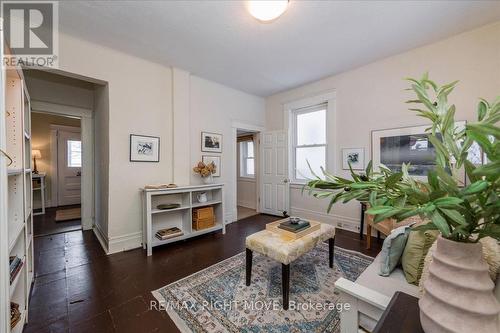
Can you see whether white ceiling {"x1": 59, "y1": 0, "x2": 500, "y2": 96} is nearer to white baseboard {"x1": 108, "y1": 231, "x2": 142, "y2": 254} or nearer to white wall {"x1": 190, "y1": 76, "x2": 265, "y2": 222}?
white wall {"x1": 190, "y1": 76, "x2": 265, "y2": 222}

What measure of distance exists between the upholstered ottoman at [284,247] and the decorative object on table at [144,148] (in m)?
2.22

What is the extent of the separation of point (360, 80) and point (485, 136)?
3.64 m

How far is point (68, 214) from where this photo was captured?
4.90 m

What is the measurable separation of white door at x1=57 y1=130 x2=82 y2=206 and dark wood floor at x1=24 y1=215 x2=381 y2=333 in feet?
9.60

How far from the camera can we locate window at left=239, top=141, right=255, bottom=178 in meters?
6.22

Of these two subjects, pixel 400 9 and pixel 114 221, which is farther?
pixel 114 221

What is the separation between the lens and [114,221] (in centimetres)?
295

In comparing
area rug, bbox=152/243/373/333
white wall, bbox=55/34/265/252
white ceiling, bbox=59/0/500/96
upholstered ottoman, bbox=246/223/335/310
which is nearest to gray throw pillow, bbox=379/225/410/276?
area rug, bbox=152/243/373/333

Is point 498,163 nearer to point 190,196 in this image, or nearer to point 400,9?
point 400,9

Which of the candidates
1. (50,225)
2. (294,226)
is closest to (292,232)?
(294,226)

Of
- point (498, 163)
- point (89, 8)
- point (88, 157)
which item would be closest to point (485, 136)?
point (498, 163)

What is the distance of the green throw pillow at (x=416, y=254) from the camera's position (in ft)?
4.50

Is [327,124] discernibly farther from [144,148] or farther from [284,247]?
[144,148]

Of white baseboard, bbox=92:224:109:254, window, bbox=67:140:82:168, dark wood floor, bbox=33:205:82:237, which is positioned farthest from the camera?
window, bbox=67:140:82:168
